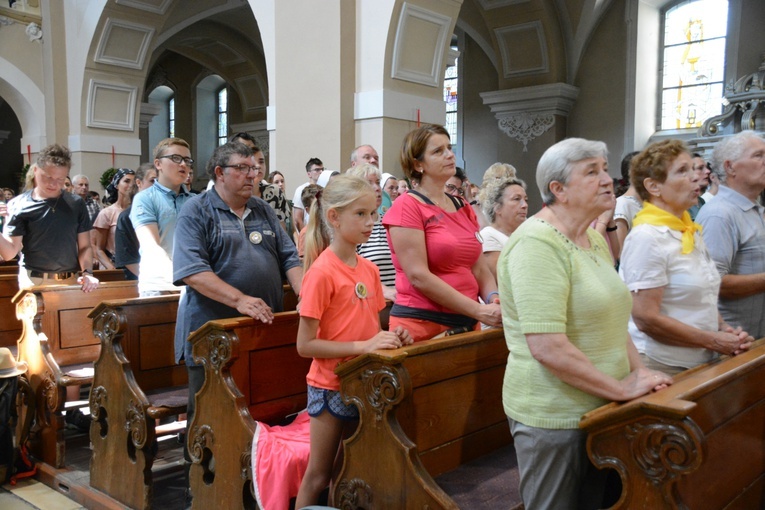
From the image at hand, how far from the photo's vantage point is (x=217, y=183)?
297 cm

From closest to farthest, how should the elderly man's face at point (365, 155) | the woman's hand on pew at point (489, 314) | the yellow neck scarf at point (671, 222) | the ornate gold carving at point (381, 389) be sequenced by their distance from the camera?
the ornate gold carving at point (381, 389) < the yellow neck scarf at point (671, 222) < the woman's hand on pew at point (489, 314) < the elderly man's face at point (365, 155)

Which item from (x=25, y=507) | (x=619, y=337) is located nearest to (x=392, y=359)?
(x=619, y=337)

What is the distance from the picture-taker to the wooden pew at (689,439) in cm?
154

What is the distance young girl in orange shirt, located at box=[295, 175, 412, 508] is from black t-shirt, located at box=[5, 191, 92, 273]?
265cm

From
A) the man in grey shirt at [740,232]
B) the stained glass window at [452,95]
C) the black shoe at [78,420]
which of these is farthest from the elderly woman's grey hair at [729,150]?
the stained glass window at [452,95]

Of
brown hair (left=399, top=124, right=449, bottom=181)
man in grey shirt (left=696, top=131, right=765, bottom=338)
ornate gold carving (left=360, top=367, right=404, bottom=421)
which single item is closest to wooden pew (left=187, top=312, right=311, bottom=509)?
ornate gold carving (left=360, top=367, right=404, bottom=421)

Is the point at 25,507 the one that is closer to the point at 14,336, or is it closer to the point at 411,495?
the point at 14,336

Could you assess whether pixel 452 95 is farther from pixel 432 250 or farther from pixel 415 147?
pixel 432 250

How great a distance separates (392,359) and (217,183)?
1.32 metres

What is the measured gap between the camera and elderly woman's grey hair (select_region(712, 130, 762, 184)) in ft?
9.26

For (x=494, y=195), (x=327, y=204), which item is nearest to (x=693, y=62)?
(x=494, y=195)

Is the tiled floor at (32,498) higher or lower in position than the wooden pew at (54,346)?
lower

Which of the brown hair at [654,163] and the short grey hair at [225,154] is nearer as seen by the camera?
the brown hair at [654,163]

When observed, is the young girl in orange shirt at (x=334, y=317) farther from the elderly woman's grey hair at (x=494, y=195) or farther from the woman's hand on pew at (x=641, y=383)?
the elderly woman's grey hair at (x=494, y=195)
